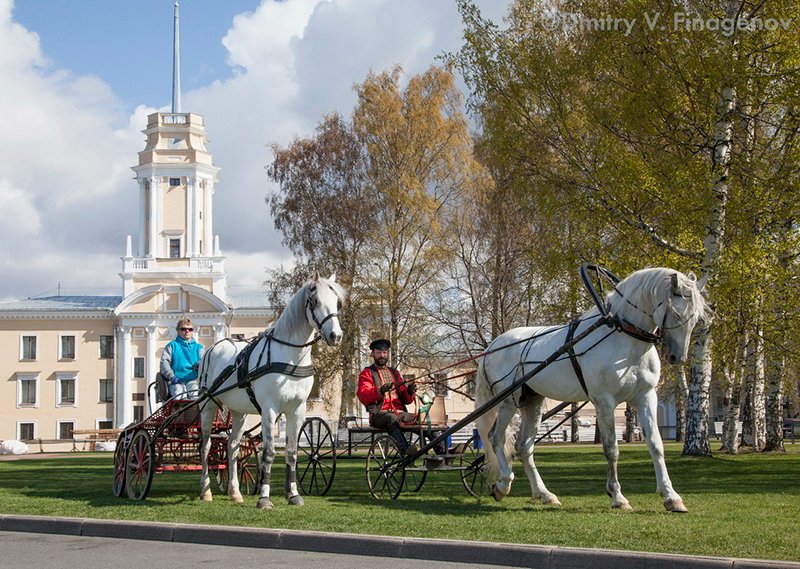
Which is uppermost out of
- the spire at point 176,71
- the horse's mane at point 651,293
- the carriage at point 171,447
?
the spire at point 176,71

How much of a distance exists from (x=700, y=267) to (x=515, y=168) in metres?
6.18

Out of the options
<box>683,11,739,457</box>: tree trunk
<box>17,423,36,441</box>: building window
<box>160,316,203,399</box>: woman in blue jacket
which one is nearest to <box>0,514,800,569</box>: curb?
<box>160,316,203,399</box>: woman in blue jacket

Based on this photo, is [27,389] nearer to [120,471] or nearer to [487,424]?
[120,471]

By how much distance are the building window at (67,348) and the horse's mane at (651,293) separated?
6792cm

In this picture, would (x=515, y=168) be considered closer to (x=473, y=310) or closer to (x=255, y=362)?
(x=255, y=362)

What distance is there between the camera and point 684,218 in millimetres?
19531

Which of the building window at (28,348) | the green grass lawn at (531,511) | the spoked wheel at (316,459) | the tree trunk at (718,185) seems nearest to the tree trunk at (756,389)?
the tree trunk at (718,185)

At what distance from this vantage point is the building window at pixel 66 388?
7306 cm

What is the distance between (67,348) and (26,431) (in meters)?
6.30

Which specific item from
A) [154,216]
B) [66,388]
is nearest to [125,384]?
[66,388]

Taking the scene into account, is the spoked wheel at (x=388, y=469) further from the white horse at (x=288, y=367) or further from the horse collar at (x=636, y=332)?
the horse collar at (x=636, y=332)

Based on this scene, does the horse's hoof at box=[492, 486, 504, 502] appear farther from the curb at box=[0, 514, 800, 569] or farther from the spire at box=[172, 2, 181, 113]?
the spire at box=[172, 2, 181, 113]

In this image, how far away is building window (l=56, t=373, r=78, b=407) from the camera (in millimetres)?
73062

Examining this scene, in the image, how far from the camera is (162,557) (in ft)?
30.2
